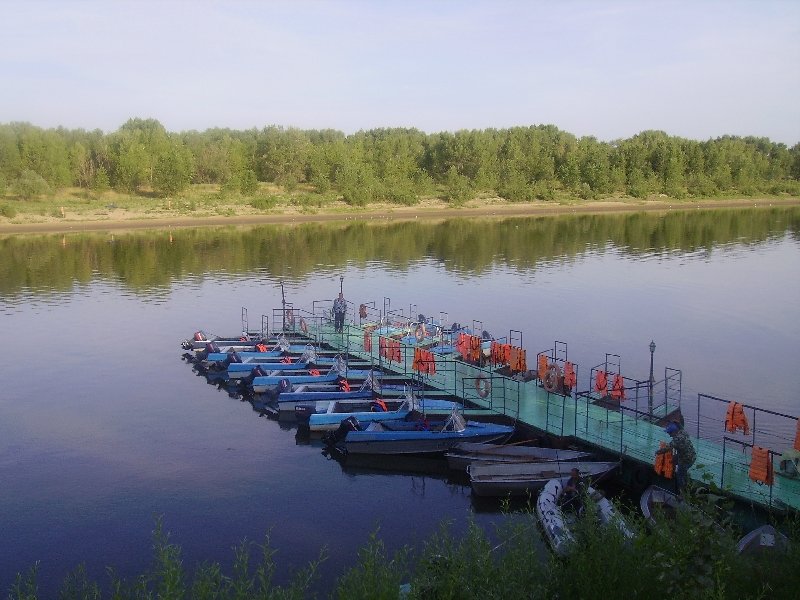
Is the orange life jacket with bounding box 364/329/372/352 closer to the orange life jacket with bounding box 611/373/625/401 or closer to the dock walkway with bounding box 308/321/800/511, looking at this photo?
the dock walkway with bounding box 308/321/800/511

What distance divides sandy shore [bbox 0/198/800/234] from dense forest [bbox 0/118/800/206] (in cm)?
383

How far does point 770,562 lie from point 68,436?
21.2 meters

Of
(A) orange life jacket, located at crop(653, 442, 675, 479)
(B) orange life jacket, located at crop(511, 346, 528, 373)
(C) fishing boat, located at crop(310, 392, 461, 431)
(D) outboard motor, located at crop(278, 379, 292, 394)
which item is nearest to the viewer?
(A) orange life jacket, located at crop(653, 442, 675, 479)

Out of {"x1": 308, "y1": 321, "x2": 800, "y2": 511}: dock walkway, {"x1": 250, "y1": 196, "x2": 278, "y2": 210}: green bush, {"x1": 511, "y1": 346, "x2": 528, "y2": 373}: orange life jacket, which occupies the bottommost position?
{"x1": 308, "y1": 321, "x2": 800, "y2": 511}: dock walkway

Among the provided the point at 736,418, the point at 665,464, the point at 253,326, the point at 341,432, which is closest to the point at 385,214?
the point at 253,326

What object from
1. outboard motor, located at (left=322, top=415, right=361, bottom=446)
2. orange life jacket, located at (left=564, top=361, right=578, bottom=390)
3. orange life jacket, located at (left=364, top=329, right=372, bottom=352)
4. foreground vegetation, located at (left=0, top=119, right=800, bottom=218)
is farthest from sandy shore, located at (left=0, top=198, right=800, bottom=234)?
orange life jacket, located at (left=564, top=361, right=578, bottom=390)

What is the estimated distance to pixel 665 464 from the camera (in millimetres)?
17797

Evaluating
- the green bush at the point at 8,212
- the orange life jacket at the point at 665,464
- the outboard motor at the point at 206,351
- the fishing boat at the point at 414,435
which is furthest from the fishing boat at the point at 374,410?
the green bush at the point at 8,212

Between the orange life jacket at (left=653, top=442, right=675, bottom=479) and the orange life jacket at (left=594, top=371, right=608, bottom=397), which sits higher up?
the orange life jacket at (left=594, top=371, right=608, bottom=397)

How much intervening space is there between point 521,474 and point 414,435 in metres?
3.87

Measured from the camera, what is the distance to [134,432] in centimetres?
2484

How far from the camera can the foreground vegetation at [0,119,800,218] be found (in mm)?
103500

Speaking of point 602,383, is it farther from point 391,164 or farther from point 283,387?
point 391,164

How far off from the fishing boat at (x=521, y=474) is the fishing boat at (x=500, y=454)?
1.32 feet
